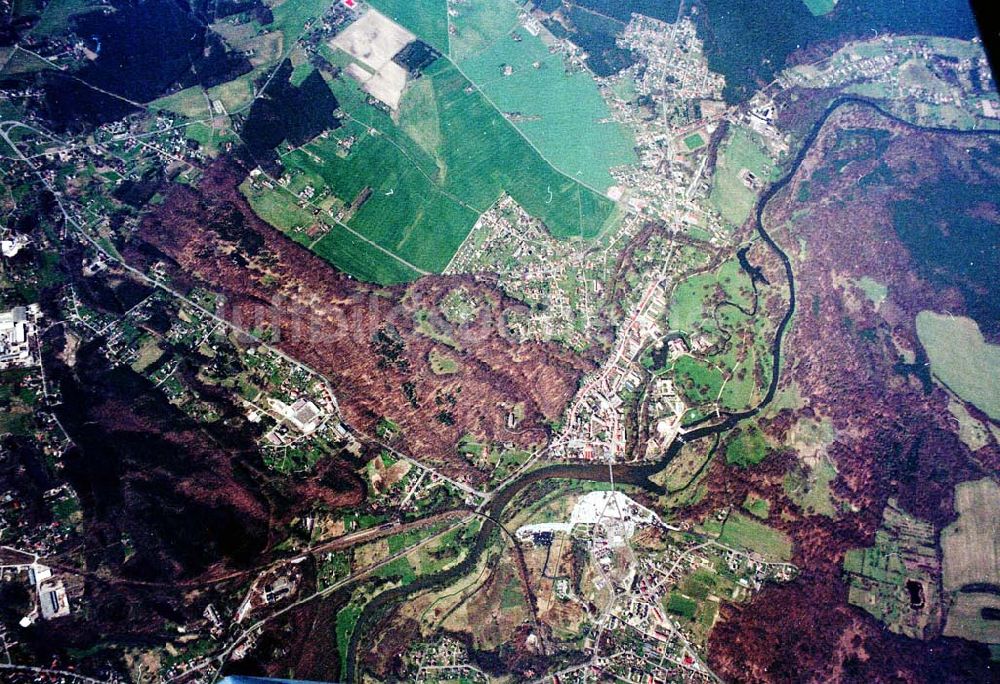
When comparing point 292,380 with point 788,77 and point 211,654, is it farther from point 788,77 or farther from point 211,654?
point 788,77

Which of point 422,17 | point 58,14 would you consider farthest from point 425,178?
point 58,14

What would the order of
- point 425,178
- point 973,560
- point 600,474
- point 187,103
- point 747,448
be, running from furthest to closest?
1. point 425,178
2. point 187,103
3. point 747,448
4. point 600,474
5. point 973,560

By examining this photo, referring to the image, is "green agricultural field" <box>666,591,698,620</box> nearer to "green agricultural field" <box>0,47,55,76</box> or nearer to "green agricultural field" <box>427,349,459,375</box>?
"green agricultural field" <box>427,349,459,375</box>

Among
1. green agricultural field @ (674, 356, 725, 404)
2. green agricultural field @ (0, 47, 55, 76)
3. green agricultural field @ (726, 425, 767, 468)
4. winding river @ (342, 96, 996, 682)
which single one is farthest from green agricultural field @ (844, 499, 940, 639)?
green agricultural field @ (0, 47, 55, 76)

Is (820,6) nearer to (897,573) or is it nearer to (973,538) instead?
(973,538)

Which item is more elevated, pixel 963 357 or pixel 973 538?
pixel 963 357

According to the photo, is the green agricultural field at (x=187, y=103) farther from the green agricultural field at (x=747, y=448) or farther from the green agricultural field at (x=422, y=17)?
the green agricultural field at (x=747, y=448)

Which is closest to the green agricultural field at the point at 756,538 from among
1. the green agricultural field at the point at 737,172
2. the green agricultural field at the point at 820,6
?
the green agricultural field at the point at 737,172
